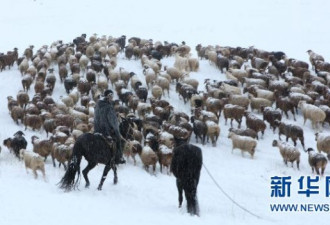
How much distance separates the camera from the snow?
25.0 feet

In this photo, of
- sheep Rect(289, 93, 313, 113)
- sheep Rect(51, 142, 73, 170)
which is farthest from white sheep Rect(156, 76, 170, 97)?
sheep Rect(51, 142, 73, 170)

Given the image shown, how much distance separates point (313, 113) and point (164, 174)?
6040 mm

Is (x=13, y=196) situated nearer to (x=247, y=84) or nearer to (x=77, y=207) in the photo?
(x=77, y=207)

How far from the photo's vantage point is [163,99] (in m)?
17.7

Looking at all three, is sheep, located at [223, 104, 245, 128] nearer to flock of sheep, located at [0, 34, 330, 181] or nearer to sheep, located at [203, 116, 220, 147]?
flock of sheep, located at [0, 34, 330, 181]

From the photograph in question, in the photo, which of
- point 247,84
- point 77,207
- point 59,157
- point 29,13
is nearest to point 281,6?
point 29,13

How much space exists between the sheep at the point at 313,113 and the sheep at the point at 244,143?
3.03 meters

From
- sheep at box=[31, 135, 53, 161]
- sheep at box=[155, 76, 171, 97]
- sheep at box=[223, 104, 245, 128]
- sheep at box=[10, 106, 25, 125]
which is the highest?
sheep at box=[155, 76, 171, 97]

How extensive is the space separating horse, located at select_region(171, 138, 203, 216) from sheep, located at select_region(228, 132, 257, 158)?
5761 millimetres

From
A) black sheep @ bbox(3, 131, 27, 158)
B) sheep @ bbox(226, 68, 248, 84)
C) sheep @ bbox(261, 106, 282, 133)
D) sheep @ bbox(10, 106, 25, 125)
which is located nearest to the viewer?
black sheep @ bbox(3, 131, 27, 158)

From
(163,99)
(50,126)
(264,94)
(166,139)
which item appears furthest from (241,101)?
(50,126)

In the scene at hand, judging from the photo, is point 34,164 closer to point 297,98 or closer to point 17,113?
point 17,113

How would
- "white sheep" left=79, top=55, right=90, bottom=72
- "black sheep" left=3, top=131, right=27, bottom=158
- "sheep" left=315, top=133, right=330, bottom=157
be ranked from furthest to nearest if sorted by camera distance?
"white sheep" left=79, top=55, right=90, bottom=72 → "sheep" left=315, top=133, right=330, bottom=157 → "black sheep" left=3, top=131, right=27, bottom=158

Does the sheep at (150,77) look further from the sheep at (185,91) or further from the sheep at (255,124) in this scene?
the sheep at (255,124)
